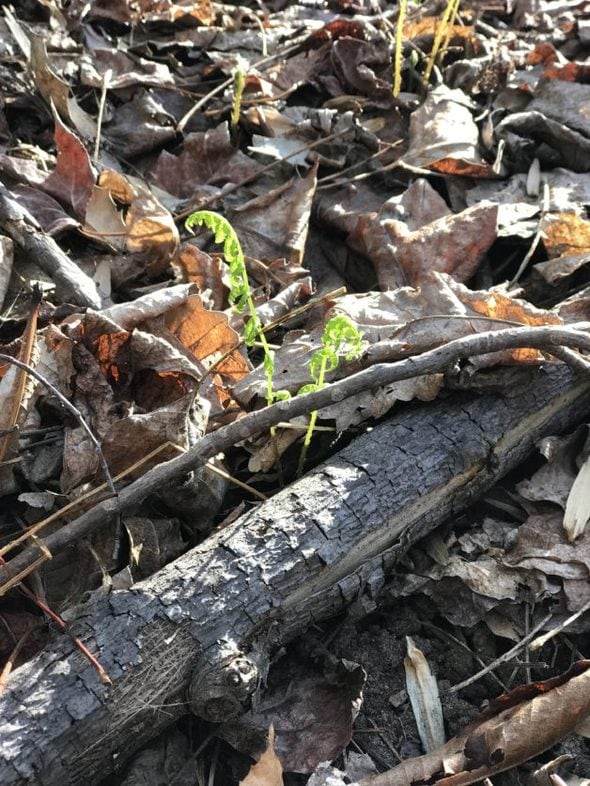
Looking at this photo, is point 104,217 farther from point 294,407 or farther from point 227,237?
point 294,407

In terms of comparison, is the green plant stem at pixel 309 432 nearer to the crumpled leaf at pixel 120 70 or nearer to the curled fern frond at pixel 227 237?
the curled fern frond at pixel 227 237

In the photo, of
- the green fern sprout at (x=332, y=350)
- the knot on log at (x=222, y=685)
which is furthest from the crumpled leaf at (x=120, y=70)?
the knot on log at (x=222, y=685)

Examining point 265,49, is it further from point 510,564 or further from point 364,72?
point 510,564

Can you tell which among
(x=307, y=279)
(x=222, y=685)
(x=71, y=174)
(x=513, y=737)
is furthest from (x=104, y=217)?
(x=513, y=737)

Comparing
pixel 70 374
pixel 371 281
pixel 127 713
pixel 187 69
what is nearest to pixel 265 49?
pixel 187 69

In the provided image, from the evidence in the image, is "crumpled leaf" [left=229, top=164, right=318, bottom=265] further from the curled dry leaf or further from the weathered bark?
the curled dry leaf

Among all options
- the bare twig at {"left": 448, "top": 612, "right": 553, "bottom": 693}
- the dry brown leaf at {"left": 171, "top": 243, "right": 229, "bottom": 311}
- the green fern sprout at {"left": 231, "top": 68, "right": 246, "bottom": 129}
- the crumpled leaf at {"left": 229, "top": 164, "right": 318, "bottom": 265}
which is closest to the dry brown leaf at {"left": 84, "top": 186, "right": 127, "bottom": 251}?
the dry brown leaf at {"left": 171, "top": 243, "right": 229, "bottom": 311}
